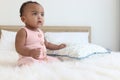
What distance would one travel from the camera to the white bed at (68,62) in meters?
1.29

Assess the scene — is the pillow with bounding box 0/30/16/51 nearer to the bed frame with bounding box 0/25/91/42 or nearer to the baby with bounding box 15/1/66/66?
the bed frame with bounding box 0/25/91/42

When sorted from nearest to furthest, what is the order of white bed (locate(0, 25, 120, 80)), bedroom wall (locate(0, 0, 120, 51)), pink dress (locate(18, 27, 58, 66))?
white bed (locate(0, 25, 120, 80))
pink dress (locate(18, 27, 58, 66))
bedroom wall (locate(0, 0, 120, 51))

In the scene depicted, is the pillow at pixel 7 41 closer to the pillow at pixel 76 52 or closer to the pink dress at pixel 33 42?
the pillow at pixel 76 52

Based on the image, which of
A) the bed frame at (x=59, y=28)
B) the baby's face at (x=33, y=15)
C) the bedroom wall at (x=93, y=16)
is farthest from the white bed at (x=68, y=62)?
the baby's face at (x=33, y=15)

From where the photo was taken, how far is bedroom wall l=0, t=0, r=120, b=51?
3209 mm

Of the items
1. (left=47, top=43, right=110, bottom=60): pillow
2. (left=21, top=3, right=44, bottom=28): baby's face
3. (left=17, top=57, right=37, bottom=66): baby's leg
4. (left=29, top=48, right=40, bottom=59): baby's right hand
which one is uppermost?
(left=21, top=3, right=44, bottom=28): baby's face

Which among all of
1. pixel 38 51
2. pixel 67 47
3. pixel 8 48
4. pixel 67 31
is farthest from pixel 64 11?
pixel 38 51

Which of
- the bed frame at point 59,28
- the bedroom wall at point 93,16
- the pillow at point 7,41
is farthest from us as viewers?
the bedroom wall at point 93,16

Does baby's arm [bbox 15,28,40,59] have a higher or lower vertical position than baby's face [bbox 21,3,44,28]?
lower

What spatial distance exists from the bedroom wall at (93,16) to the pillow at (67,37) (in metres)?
0.35

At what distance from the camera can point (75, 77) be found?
4.10 ft

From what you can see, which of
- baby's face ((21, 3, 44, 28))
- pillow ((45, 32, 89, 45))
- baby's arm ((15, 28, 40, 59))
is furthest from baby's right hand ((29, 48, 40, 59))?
pillow ((45, 32, 89, 45))

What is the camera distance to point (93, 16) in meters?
3.31

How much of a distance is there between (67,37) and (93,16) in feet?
2.12
